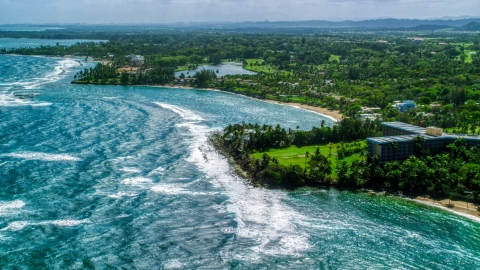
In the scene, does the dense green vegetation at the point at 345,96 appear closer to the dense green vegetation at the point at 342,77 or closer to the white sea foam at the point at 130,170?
the dense green vegetation at the point at 342,77

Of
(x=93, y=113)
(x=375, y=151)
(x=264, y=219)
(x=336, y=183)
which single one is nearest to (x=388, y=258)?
(x=264, y=219)

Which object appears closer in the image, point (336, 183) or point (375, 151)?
point (336, 183)

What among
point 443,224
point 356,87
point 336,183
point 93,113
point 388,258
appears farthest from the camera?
point 356,87

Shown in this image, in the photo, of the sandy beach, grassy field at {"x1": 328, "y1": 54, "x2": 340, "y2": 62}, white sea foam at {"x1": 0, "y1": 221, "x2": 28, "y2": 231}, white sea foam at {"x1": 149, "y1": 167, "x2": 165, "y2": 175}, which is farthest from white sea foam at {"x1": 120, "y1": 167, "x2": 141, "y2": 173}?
grassy field at {"x1": 328, "y1": 54, "x2": 340, "y2": 62}

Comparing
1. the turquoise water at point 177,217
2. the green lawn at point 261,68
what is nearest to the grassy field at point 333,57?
the green lawn at point 261,68

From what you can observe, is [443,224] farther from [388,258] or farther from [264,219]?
[264,219]
